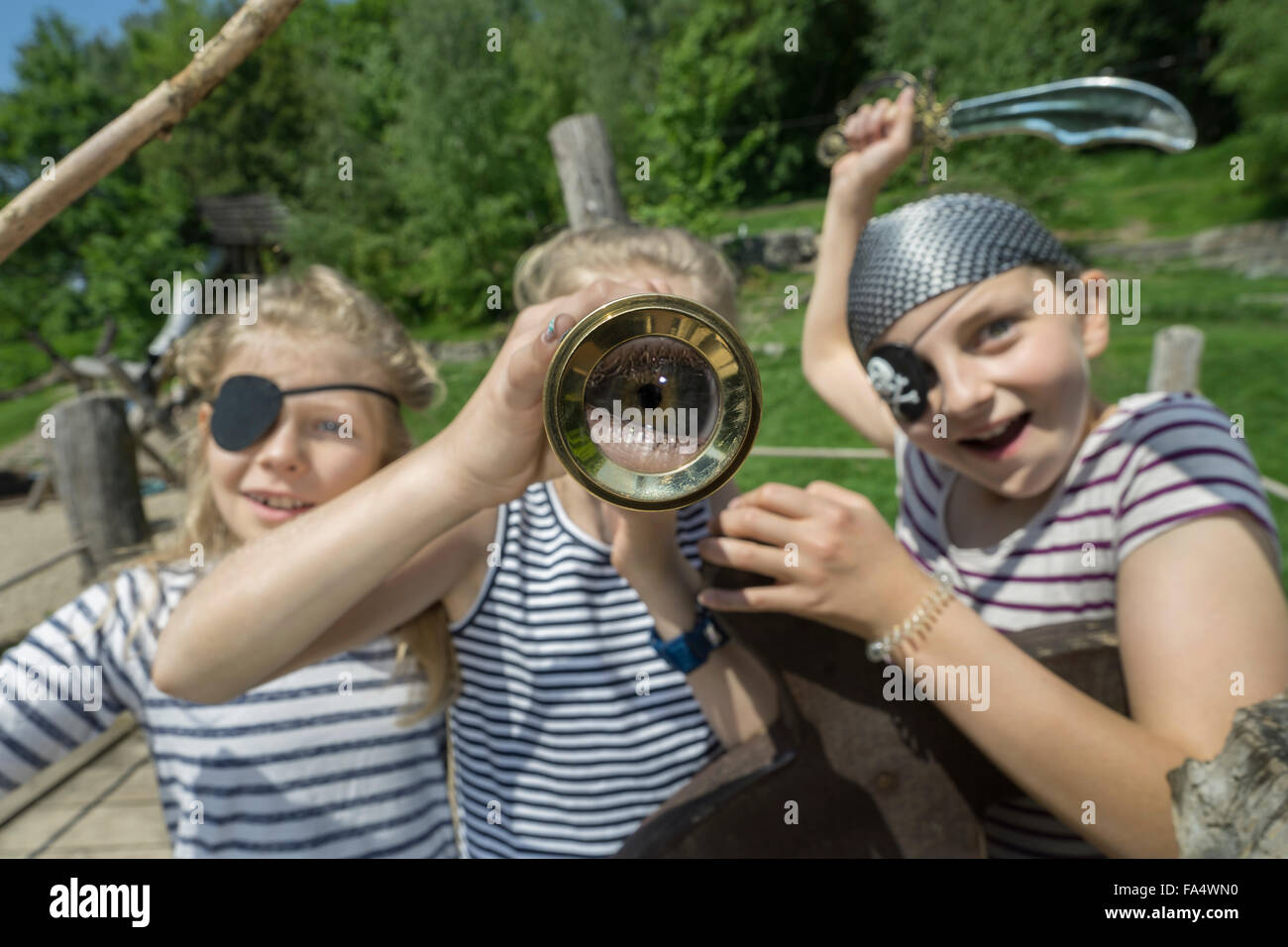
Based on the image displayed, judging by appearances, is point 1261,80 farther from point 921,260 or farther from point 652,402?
point 652,402

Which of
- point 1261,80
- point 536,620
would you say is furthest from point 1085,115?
point 1261,80

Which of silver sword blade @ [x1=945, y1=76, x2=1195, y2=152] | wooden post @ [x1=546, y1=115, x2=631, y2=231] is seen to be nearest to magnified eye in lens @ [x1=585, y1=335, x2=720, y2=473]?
silver sword blade @ [x1=945, y1=76, x2=1195, y2=152]

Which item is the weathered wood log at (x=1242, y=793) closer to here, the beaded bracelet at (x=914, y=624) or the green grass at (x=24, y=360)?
the beaded bracelet at (x=914, y=624)

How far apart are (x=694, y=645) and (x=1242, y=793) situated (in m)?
0.75

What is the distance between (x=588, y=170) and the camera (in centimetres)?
398

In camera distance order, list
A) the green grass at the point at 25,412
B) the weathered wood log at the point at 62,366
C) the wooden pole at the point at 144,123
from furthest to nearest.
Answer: the green grass at the point at 25,412, the weathered wood log at the point at 62,366, the wooden pole at the point at 144,123

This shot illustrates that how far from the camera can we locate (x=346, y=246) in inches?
824

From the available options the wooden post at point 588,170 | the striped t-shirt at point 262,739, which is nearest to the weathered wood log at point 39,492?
the wooden post at point 588,170

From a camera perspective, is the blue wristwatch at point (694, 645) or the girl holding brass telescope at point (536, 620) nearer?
the girl holding brass telescope at point (536, 620)

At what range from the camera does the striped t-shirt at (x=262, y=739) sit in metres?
1.46

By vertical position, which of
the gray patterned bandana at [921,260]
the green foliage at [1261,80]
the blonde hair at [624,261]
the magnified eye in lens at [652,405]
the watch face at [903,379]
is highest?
the green foliage at [1261,80]

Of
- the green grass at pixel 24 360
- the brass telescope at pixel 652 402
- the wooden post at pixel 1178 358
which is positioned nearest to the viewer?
the brass telescope at pixel 652 402

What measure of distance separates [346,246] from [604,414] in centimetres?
2236

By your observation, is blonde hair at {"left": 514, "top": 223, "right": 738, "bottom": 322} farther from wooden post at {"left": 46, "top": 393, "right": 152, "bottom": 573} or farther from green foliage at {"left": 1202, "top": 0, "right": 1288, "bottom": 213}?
green foliage at {"left": 1202, "top": 0, "right": 1288, "bottom": 213}
